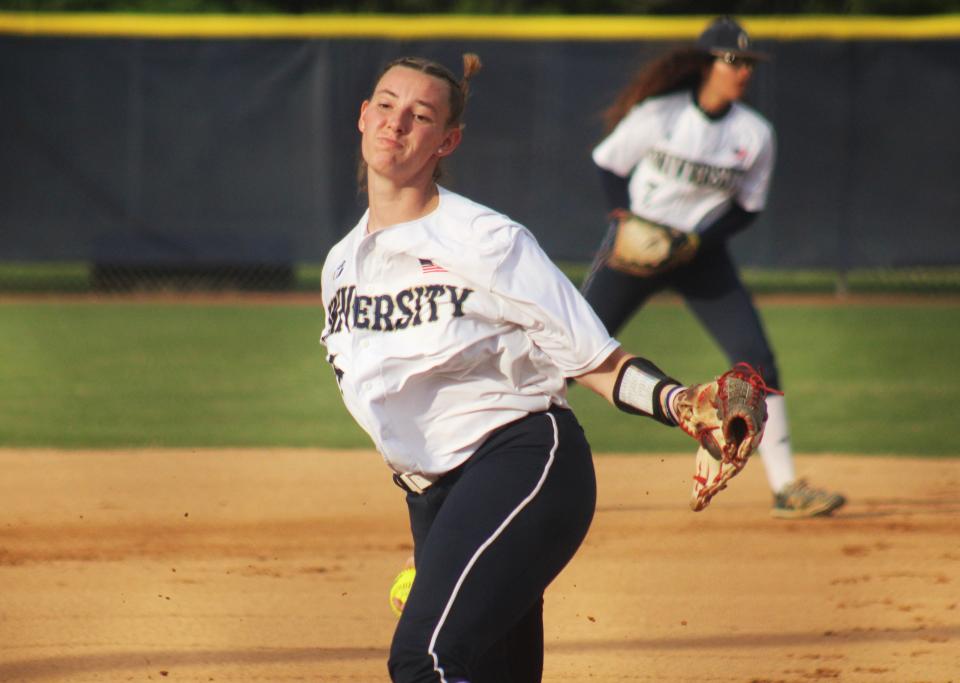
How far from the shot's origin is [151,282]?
13852 millimetres

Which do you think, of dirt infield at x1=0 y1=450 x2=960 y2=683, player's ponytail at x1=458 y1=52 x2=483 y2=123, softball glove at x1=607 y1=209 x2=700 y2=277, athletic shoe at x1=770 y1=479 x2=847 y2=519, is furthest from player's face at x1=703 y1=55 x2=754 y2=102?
Result: player's ponytail at x1=458 y1=52 x2=483 y2=123

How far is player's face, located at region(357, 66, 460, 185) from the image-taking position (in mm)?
2732

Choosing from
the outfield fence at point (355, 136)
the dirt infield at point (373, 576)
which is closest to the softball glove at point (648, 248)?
the dirt infield at point (373, 576)

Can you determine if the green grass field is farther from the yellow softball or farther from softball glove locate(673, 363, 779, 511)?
softball glove locate(673, 363, 779, 511)

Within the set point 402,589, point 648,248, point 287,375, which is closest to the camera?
point 402,589

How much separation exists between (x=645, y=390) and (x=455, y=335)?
1.20 ft

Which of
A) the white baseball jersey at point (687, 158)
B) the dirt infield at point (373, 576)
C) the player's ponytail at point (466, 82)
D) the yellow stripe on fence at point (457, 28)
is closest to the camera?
the player's ponytail at point (466, 82)

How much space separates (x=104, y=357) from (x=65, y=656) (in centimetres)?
657

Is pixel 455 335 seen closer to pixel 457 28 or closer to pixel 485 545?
pixel 485 545

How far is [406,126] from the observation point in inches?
108

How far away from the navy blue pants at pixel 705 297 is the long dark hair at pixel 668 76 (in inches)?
24.7

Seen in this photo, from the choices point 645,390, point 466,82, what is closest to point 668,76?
point 466,82

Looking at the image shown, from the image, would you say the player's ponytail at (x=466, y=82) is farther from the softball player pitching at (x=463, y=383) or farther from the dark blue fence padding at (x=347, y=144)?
the dark blue fence padding at (x=347, y=144)

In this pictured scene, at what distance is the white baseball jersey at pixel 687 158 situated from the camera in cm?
555
